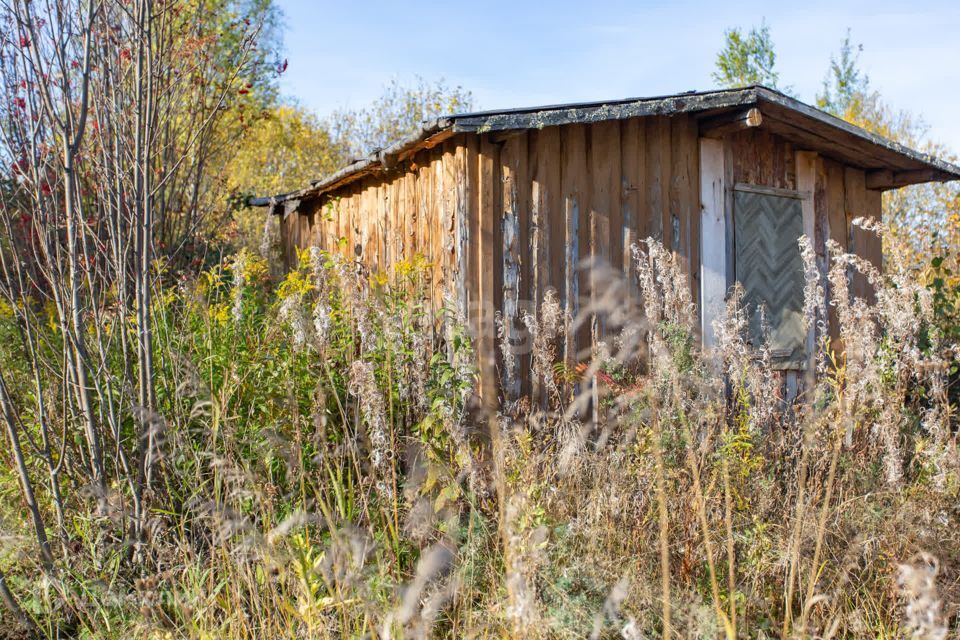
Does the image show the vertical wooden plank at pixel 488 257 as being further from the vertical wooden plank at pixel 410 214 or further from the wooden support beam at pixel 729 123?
the wooden support beam at pixel 729 123

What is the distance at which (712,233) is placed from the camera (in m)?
6.48

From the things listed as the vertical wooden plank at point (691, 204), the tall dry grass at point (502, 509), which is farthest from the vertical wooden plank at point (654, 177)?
the tall dry grass at point (502, 509)

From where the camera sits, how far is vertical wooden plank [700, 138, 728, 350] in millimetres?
6437

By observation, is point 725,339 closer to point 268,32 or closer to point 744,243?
point 744,243

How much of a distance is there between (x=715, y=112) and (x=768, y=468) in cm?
312

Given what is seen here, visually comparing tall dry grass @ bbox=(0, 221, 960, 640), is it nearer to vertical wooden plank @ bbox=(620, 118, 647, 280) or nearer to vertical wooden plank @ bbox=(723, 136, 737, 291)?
vertical wooden plank @ bbox=(620, 118, 647, 280)

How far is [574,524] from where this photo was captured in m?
3.46

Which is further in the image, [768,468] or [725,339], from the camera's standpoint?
[768,468]

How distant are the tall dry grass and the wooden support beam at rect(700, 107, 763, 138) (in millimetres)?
2353

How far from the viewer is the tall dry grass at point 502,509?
278 cm

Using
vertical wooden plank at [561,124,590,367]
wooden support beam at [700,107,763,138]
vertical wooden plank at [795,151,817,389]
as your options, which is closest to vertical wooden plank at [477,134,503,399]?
vertical wooden plank at [561,124,590,367]

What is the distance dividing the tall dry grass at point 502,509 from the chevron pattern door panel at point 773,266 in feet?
8.40

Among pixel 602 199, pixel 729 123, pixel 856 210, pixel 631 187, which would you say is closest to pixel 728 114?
pixel 729 123

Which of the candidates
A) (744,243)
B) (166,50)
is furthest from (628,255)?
(166,50)
